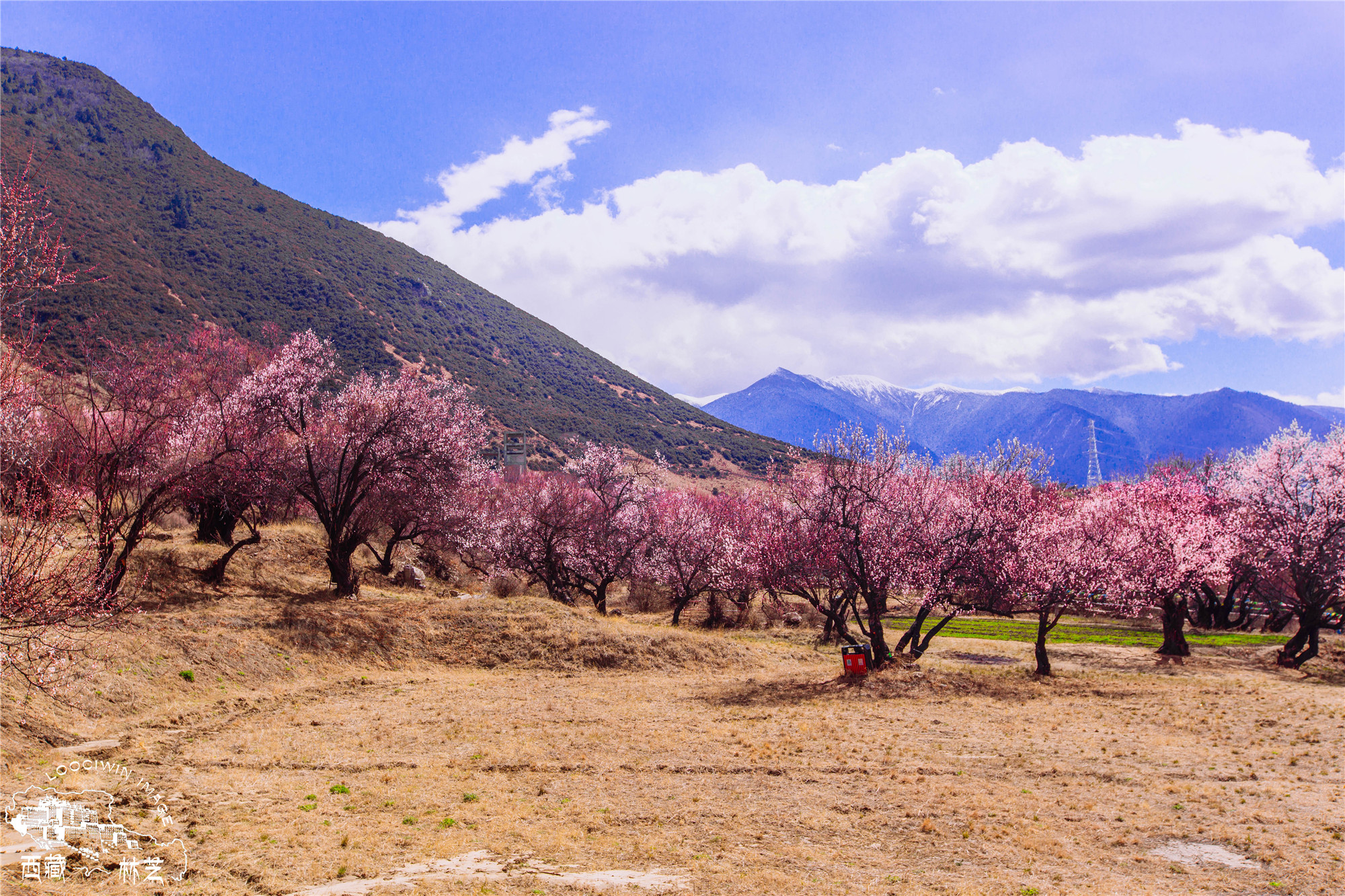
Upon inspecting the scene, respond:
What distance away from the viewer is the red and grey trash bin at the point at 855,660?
2289 centimetres

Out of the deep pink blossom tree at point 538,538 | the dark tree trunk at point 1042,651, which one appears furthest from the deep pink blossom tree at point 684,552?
the dark tree trunk at point 1042,651

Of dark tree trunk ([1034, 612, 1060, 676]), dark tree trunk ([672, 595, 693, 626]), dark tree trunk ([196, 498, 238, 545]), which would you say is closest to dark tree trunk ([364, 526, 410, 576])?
dark tree trunk ([196, 498, 238, 545])

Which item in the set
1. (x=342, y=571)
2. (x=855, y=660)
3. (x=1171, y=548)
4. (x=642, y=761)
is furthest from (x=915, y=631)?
(x=342, y=571)

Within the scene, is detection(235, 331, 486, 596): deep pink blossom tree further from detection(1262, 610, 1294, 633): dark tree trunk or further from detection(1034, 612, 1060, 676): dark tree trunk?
detection(1262, 610, 1294, 633): dark tree trunk

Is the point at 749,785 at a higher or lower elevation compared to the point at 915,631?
lower

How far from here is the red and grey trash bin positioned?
22891mm

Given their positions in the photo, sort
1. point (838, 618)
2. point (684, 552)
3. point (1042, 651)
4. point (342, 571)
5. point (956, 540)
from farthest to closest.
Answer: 1. point (684, 552)
2. point (838, 618)
3. point (342, 571)
4. point (1042, 651)
5. point (956, 540)

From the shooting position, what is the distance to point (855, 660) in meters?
23.0

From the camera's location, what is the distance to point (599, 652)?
2592 centimetres

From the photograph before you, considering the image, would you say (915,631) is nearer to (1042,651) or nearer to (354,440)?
(1042,651)

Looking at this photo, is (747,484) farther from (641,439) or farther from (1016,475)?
(1016,475)

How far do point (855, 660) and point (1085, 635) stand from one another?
104ft

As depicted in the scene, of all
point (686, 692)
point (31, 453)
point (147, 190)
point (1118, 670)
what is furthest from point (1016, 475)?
point (147, 190)

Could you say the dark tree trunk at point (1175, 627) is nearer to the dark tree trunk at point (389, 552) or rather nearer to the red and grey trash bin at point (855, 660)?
the red and grey trash bin at point (855, 660)
